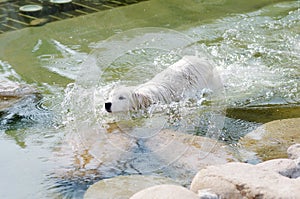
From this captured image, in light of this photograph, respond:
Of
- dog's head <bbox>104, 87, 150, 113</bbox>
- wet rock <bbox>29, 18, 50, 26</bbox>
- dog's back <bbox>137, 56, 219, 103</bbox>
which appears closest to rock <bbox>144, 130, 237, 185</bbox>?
dog's head <bbox>104, 87, 150, 113</bbox>

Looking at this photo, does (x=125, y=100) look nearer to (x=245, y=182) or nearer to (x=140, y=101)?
(x=140, y=101)

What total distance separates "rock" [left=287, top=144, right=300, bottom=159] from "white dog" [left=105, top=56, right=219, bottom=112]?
1.65 meters

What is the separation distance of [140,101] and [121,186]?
1547mm

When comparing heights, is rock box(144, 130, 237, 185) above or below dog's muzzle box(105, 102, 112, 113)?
below

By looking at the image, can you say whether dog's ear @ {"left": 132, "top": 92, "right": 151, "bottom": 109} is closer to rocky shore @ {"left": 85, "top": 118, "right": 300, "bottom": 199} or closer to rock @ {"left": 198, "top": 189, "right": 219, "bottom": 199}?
rocky shore @ {"left": 85, "top": 118, "right": 300, "bottom": 199}

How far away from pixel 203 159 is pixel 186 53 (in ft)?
8.45

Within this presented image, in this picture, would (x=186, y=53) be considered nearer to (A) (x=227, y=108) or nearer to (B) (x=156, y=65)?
(B) (x=156, y=65)

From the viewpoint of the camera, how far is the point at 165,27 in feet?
26.8

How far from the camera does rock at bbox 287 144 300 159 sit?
431 cm

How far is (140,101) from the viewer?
556 cm

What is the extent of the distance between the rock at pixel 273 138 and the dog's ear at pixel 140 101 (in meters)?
1.11

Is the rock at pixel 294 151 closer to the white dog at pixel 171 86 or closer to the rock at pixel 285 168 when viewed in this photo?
the rock at pixel 285 168

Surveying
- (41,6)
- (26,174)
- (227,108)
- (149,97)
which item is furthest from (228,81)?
(41,6)

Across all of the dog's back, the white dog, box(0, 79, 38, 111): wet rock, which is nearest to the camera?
the white dog
